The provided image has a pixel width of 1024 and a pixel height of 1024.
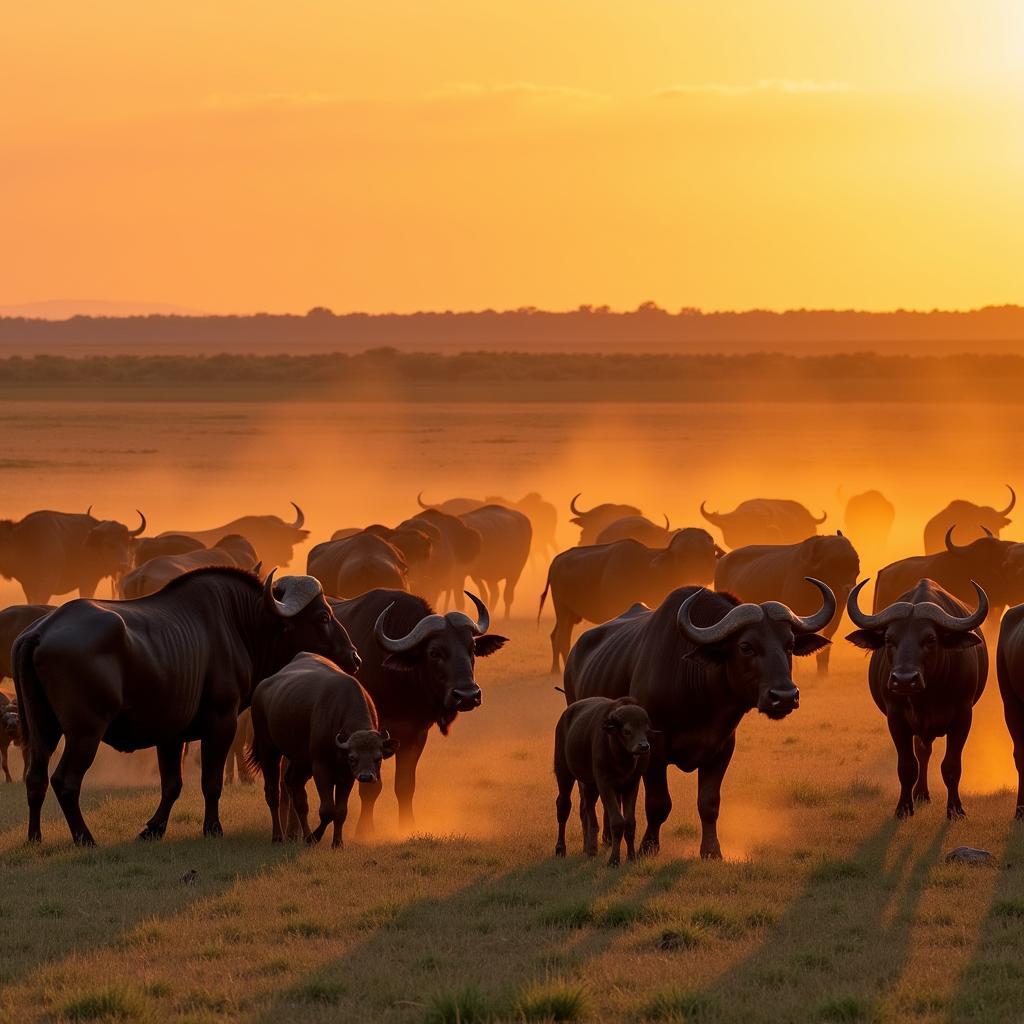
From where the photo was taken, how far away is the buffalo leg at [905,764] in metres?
14.1

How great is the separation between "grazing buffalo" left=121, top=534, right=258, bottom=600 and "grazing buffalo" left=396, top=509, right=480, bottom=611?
11.9 feet

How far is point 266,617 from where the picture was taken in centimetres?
1380

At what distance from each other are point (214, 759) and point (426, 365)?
11075cm

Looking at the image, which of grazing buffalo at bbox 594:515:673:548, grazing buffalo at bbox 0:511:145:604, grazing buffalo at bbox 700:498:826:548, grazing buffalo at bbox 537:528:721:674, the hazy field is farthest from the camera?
grazing buffalo at bbox 700:498:826:548

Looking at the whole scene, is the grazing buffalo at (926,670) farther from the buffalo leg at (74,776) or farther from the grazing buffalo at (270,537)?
the grazing buffalo at (270,537)

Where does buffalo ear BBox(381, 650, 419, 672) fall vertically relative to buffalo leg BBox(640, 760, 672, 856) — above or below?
above

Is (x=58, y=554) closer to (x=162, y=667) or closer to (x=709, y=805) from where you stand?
(x=162, y=667)

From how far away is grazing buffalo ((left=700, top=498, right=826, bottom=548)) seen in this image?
32188 millimetres

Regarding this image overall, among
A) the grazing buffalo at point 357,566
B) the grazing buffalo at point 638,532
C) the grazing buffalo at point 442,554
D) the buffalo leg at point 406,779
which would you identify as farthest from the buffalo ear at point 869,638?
the grazing buffalo at point 638,532

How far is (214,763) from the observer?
1320cm

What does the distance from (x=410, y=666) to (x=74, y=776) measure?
2725mm

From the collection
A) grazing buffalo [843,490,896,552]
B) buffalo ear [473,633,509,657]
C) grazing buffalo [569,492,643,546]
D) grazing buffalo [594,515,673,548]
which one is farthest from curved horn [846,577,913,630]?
grazing buffalo [843,490,896,552]

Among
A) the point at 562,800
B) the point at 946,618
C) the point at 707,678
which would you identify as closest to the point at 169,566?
the point at 562,800

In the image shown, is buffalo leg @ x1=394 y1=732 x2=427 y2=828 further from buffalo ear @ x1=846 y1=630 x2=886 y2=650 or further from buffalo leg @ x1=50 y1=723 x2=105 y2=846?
buffalo ear @ x1=846 y1=630 x2=886 y2=650
